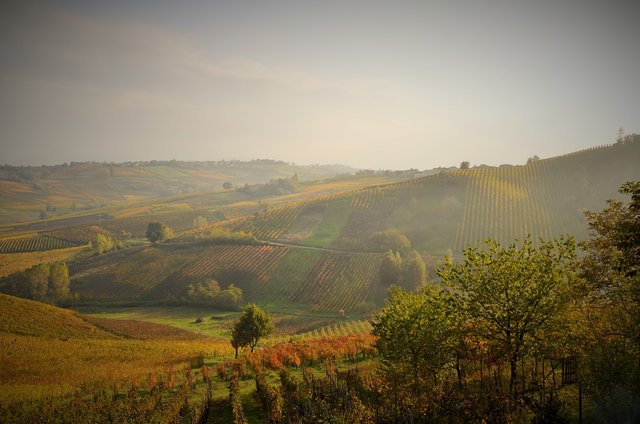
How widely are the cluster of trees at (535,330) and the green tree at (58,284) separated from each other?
366 feet

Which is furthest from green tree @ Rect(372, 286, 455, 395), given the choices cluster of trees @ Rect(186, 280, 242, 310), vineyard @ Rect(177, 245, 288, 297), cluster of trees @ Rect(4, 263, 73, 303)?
cluster of trees @ Rect(4, 263, 73, 303)

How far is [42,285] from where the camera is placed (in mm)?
107750

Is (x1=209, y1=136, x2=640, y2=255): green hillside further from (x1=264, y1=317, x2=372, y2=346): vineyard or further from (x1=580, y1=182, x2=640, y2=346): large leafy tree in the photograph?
(x1=580, y1=182, x2=640, y2=346): large leafy tree

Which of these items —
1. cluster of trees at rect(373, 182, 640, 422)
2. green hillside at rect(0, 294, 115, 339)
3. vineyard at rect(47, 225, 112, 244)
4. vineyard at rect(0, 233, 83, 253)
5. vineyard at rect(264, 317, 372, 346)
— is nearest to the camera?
cluster of trees at rect(373, 182, 640, 422)

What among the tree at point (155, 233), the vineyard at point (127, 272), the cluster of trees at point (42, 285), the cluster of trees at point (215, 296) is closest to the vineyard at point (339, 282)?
the cluster of trees at point (215, 296)

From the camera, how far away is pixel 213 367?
44.6m

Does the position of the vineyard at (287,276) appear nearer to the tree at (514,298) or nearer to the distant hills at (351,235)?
the distant hills at (351,235)

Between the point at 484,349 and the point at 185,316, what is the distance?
3084 inches

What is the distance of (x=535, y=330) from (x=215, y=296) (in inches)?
3429

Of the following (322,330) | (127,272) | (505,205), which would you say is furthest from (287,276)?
(505,205)

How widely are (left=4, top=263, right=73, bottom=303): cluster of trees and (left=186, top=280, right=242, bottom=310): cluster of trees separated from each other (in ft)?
119

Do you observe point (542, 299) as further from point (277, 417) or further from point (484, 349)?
point (277, 417)

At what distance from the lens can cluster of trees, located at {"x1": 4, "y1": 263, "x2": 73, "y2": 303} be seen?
107m

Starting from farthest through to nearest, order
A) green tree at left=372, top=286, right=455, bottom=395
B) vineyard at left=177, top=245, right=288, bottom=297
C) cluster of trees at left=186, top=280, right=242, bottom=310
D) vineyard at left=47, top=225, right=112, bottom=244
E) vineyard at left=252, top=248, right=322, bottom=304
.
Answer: vineyard at left=47, top=225, right=112, bottom=244 < vineyard at left=177, top=245, right=288, bottom=297 < vineyard at left=252, top=248, right=322, bottom=304 < cluster of trees at left=186, top=280, right=242, bottom=310 < green tree at left=372, top=286, right=455, bottom=395
